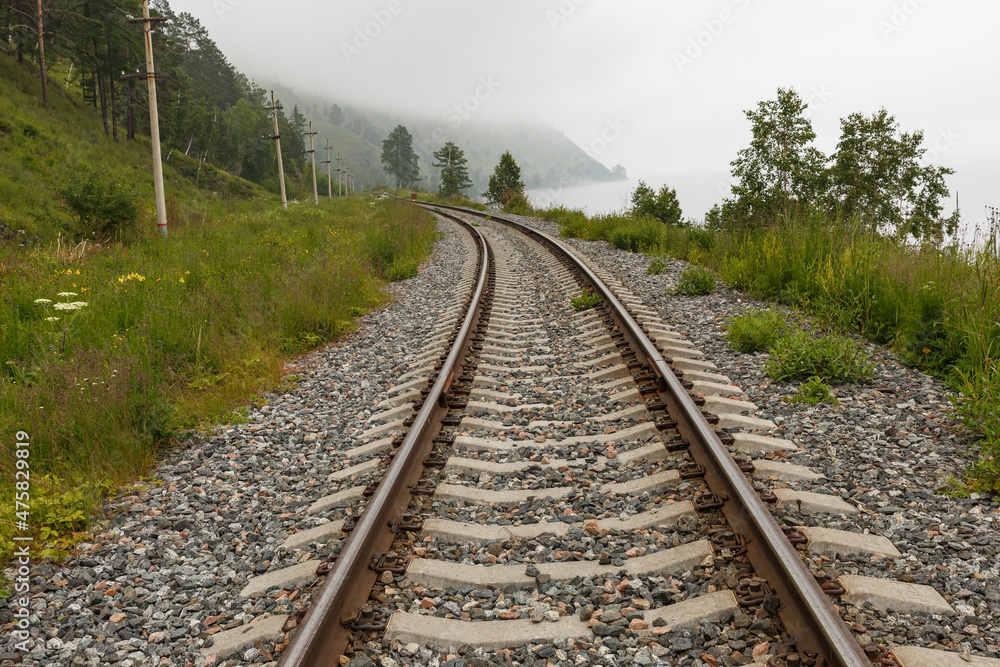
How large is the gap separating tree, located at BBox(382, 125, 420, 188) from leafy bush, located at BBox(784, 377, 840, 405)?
117 meters

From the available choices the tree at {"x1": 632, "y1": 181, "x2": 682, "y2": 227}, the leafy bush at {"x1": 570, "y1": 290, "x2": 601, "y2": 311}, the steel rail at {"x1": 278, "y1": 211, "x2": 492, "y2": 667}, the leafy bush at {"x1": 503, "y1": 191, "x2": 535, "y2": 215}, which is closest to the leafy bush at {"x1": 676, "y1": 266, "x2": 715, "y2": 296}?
the leafy bush at {"x1": 570, "y1": 290, "x2": 601, "y2": 311}

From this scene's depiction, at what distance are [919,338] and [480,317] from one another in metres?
4.58

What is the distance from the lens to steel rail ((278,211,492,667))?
2.03 metres

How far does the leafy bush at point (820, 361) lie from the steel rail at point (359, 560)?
2.99 m

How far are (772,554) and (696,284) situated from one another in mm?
6440

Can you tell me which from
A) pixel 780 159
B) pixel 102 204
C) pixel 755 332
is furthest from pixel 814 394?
pixel 780 159

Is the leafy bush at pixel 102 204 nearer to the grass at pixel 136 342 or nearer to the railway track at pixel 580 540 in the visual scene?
the grass at pixel 136 342

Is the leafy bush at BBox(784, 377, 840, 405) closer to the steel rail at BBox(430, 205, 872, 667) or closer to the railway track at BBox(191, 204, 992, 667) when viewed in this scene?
the railway track at BBox(191, 204, 992, 667)

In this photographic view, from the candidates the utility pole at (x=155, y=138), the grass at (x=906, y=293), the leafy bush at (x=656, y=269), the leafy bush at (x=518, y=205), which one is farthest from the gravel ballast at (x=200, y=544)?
the leafy bush at (x=518, y=205)

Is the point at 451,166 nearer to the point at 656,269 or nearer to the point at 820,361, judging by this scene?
the point at 656,269

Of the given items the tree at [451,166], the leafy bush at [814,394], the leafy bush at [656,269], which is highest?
the tree at [451,166]

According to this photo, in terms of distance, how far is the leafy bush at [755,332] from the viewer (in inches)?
220

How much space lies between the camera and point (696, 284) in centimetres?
830

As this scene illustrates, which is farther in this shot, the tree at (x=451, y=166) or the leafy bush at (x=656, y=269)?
the tree at (x=451, y=166)
